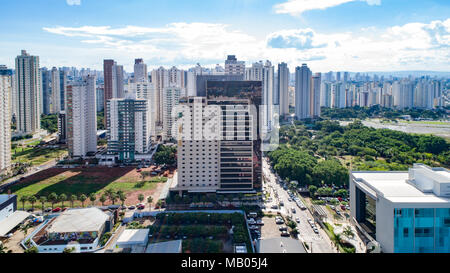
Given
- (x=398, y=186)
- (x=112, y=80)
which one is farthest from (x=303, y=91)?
(x=398, y=186)

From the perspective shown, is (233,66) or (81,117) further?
(81,117)

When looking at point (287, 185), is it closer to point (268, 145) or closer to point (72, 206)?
point (268, 145)

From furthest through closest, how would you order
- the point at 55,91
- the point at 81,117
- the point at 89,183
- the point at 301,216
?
the point at 55,91
the point at 81,117
the point at 89,183
the point at 301,216

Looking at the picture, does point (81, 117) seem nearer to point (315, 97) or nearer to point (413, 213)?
point (413, 213)

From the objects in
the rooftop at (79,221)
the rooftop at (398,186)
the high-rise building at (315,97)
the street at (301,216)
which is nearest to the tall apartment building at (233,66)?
the street at (301,216)

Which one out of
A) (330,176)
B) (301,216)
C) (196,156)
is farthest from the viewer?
(330,176)

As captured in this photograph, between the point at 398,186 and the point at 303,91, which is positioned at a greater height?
the point at 303,91

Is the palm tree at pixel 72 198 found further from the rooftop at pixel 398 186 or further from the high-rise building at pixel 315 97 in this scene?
the high-rise building at pixel 315 97
